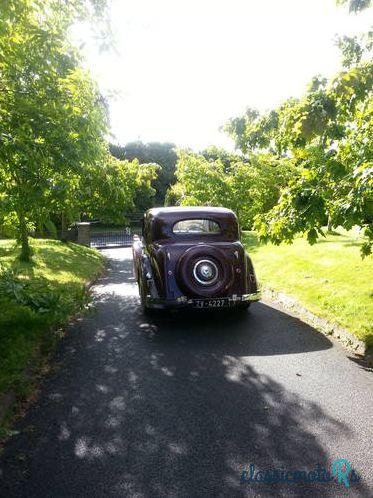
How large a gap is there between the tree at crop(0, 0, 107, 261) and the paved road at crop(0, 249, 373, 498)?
3149 millimetres

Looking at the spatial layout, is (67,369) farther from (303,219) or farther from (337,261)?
(337,261)

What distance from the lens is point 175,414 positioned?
3.80 m

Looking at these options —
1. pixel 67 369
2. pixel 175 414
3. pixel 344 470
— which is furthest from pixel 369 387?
pixel 67 369

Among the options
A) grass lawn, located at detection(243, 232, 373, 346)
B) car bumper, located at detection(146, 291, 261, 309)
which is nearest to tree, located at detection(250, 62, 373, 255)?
grass lawn, located at detection(243, 232, 373, 346)

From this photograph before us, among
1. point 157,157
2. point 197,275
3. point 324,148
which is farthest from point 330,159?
point 157,157

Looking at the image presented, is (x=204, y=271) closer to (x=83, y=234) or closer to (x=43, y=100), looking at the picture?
(x=43, y=100)

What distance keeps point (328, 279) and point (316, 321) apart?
270 centimetres

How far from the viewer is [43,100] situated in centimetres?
680

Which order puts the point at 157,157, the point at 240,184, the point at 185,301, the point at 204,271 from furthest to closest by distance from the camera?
the point at 157,157
the point at 240,184
the point at 204,271
the point at 185,301

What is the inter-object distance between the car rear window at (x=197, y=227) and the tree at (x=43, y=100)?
7.10 feet

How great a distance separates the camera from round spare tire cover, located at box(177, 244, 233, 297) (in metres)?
6.62

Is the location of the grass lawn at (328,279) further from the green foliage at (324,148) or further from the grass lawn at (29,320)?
the grass lawn at (29,320)

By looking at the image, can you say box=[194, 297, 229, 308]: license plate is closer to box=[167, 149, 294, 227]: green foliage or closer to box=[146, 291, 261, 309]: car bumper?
box=[146, 291, 261, 309]: car bumper

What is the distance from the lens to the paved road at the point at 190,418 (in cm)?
287
